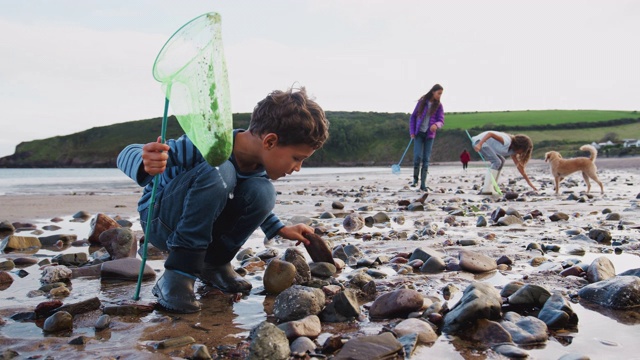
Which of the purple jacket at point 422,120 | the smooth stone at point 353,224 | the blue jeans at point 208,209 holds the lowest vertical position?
the smooth stone at point 353,224

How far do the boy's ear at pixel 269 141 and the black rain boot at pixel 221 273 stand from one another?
76 cm

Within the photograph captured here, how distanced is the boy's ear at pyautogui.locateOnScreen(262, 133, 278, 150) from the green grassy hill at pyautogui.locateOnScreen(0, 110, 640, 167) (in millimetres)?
58413

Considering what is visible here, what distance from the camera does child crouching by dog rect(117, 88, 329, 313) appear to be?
2826mm

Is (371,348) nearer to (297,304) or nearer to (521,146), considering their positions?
(297,304)

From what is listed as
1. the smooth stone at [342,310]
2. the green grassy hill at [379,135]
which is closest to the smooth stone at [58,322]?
the smooth stone at [342,310]

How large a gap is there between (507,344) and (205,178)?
5.73ft

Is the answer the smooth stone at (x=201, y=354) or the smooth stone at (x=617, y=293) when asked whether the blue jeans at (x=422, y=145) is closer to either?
the smooth stone at (x=617, y=293)

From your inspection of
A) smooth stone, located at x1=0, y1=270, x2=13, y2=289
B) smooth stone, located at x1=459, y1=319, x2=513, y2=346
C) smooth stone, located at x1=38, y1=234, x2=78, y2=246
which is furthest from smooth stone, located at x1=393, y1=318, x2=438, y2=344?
smooth stone, located at x1=38, y1=234, x2=78, y2=246

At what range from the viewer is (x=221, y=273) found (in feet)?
10.6

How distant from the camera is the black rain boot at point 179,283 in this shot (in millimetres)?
2656

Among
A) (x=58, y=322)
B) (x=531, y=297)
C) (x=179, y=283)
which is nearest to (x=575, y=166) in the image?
(x=531, y=297)

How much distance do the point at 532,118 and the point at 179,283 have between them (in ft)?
284

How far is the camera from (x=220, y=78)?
2.32 m

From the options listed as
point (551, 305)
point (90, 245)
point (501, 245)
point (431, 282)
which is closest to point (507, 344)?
point (551, 305)
